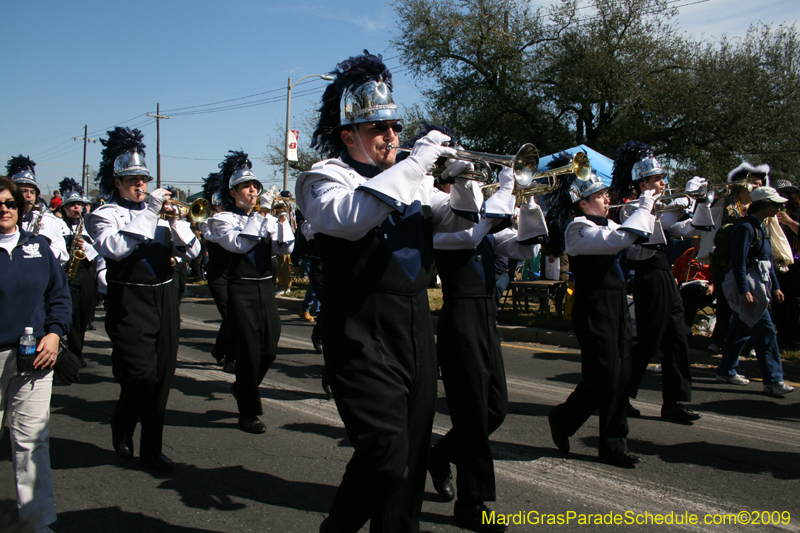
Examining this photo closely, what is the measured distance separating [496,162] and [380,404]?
1.58 m

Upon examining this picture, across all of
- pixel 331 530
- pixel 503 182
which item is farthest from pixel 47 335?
pixel 503 182

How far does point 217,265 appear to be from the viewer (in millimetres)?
5984

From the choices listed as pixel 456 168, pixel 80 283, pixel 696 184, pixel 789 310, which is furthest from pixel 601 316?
pixel 80 283

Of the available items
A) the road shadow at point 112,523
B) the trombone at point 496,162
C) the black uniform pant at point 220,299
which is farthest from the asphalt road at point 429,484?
the trombone at point 496,162

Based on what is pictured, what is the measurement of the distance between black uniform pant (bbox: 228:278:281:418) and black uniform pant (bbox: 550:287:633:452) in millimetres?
2483

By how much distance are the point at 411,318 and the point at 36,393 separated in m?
2.12

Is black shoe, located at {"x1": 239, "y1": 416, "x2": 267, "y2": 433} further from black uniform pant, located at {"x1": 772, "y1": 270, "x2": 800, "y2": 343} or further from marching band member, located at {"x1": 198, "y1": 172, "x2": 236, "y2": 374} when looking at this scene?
black uniform pant, located at {"x1": 772, "y1": 270, "x2": 800, "y2": 343}

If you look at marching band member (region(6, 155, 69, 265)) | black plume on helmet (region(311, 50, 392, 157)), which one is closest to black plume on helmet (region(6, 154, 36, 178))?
marching band member (region(6, 155, 69, 265))

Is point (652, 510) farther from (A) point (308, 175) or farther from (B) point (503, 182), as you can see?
(A) point (308, 175)

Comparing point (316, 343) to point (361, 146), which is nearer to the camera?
point (361, 146)

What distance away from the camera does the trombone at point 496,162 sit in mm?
2969

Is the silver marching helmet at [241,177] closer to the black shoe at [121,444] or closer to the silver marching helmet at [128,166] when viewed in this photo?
the silver marching helmet at [128,166]

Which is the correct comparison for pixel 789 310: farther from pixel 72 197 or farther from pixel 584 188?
pixel 72 197

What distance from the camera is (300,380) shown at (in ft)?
22.8
